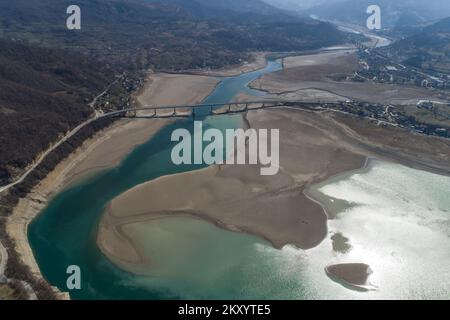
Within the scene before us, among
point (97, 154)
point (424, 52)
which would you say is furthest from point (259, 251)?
point (424, 52)

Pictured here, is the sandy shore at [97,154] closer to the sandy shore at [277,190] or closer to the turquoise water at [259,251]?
the turquoise water at [259,251]

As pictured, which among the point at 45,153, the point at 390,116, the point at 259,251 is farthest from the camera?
the point at 390,116

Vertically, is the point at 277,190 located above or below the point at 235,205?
above

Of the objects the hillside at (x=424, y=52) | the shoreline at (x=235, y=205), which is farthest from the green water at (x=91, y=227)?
the hillside at (x=424, y=52)

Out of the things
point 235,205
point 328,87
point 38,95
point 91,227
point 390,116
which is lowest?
point 91,227

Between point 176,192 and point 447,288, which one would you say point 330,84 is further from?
point 447,288

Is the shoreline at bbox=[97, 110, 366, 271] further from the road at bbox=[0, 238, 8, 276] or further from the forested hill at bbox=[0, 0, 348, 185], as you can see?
the forested hill at bbox=[0, 0, 348, 185]

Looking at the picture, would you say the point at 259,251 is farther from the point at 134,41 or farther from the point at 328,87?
the point at 134,41
